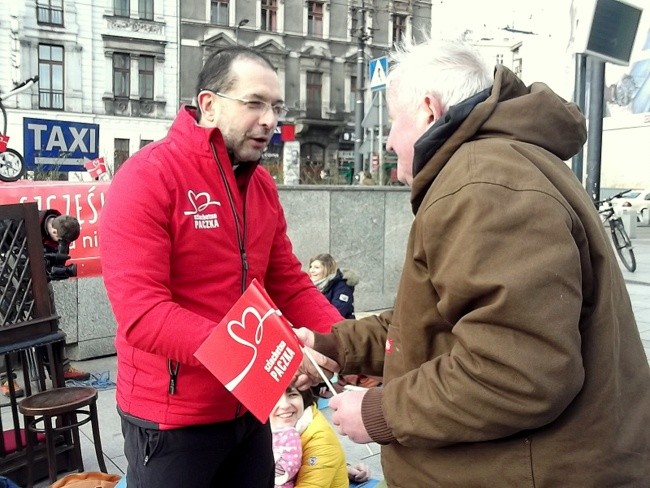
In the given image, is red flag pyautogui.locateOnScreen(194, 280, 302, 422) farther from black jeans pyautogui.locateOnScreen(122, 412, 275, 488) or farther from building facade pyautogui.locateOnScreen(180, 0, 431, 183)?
building facade pyautogui.locateOnScreen(180, 0, 431, 183)

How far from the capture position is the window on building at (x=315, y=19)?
3944 cm

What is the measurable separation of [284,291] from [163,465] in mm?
776

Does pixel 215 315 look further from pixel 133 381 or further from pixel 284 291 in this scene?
pixel 284 291

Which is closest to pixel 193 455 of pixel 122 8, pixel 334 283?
pixel 334 283

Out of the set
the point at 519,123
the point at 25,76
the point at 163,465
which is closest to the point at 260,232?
the point at 163,465

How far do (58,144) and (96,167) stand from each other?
87 centimetres

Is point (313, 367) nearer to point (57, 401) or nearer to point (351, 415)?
point (351, 415)

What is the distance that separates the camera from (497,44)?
58344mm

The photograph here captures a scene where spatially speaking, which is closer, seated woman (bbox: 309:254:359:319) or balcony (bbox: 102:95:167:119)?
seated woman (bbox: 309:254:359:319)

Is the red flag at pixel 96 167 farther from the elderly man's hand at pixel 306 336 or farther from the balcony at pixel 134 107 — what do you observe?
the balcony at pixel 134 107

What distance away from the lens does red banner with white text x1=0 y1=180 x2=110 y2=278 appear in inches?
241

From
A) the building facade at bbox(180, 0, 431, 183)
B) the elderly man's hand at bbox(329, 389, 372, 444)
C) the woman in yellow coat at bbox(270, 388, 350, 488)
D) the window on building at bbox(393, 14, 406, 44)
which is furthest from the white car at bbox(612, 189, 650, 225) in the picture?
the elderly man's hand at bbox(329, 389, 372, 444)

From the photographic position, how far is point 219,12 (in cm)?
3672

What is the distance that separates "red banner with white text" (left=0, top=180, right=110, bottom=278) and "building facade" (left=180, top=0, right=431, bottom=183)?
99.4ft
